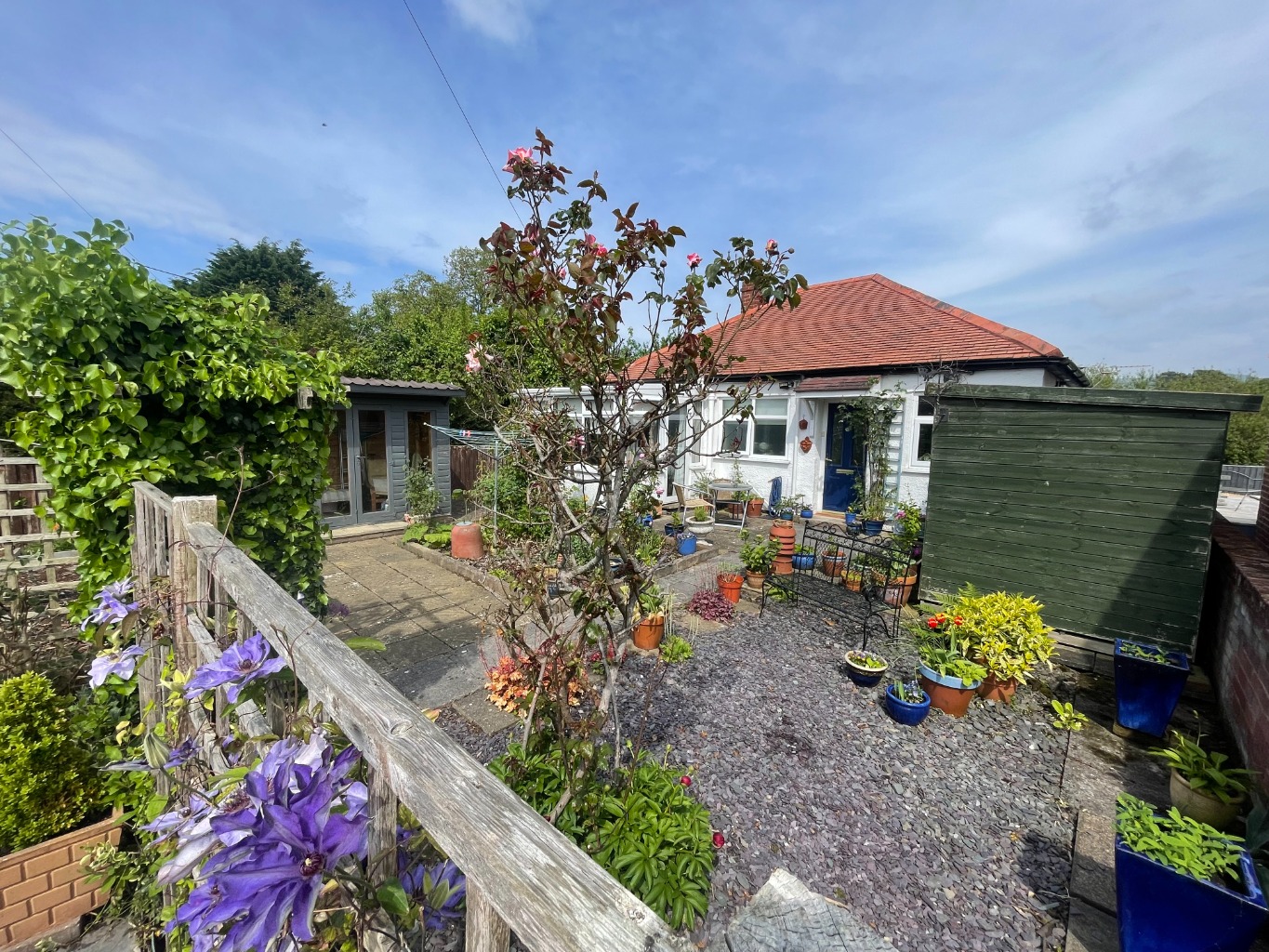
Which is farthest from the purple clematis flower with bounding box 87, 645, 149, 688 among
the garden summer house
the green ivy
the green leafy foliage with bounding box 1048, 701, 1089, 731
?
the garden summer house

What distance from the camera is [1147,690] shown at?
368 cm

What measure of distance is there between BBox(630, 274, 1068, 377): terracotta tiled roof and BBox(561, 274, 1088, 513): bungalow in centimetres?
3

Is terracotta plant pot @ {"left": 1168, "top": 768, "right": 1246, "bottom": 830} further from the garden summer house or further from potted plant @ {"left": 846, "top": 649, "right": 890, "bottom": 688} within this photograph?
the garden summer house

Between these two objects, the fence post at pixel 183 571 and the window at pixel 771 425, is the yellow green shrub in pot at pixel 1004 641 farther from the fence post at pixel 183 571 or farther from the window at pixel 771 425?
the window at pixel 771 425

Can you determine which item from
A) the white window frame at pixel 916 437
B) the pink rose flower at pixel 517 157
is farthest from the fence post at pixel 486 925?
the white window frame at pixel 916 437

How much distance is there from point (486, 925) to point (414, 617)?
545 centimetres

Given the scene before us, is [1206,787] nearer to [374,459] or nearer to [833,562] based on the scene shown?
[833,562]

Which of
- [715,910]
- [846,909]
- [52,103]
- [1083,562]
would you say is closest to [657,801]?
[715,910]

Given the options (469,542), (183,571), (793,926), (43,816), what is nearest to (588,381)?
(183,571)

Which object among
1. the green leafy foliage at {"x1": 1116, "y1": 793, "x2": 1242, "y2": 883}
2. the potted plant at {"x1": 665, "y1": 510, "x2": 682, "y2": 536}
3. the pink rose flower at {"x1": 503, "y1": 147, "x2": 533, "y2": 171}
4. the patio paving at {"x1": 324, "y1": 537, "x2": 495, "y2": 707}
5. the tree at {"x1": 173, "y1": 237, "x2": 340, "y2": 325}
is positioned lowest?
the patio paving at {"x1": 324, "y1": 537, "x2": 495, "y2": 707}

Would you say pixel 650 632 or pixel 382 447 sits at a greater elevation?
pixel 382 447

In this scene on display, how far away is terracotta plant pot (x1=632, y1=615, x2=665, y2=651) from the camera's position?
476 cm

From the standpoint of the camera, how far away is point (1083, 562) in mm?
4879

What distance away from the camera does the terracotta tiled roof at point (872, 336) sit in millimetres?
9078
